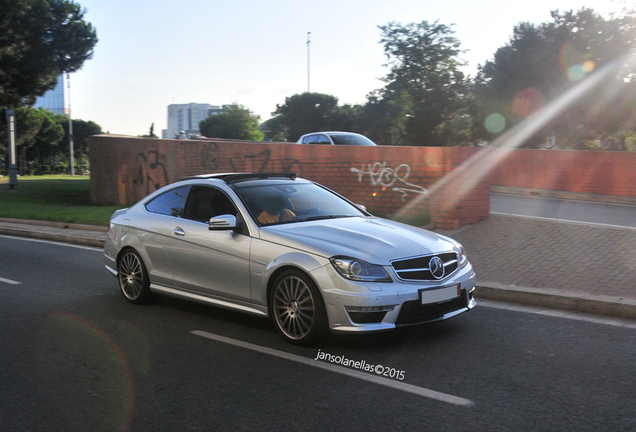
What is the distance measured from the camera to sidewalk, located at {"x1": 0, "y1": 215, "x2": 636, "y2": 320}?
705 cm

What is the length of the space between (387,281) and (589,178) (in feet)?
50.0

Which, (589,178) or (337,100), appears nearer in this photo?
(589,178)

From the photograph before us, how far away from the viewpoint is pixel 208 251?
6328 mm

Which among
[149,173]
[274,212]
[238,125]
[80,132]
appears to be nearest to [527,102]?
[238,125]

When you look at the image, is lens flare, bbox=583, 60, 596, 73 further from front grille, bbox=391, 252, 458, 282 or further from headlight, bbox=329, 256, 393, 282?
headlight, bbox=329, 256, 393, 282

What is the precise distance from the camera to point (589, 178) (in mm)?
18484

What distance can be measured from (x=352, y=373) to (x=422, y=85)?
6674 centimetres

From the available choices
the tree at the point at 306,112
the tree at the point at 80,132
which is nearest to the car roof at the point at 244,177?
the tree at the point at 306,112

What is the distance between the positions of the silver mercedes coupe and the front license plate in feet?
0.04

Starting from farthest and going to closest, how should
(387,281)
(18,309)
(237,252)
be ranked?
(18,309)
(237,252)
(387,281)

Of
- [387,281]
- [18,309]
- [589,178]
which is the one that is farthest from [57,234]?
[589,178]

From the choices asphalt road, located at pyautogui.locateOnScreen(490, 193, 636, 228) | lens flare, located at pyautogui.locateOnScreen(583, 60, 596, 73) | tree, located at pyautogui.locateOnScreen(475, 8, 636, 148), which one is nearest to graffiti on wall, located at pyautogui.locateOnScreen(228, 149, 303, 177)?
asphalt road, located at pyautogui.locateOnScreen(490, 193, 636, 228)

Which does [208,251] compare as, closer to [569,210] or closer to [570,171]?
[569,210]

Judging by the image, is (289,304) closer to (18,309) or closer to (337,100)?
(18,309)
